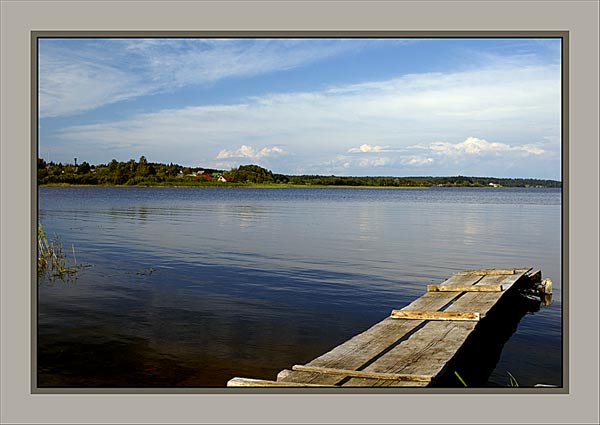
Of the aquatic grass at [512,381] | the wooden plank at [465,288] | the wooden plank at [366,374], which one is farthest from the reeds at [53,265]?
the aquatic grass at [512,381]

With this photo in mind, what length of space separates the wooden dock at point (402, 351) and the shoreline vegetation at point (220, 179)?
1484 millimetres

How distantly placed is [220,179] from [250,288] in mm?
1665

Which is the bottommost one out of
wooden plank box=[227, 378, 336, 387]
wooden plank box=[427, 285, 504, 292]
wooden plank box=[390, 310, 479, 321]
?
wooden plank box=[227, 378, 336, 387]

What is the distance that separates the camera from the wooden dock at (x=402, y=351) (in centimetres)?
504

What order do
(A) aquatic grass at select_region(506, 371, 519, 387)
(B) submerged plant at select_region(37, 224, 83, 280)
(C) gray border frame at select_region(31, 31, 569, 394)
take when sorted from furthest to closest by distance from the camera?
(B) submerged plant at select_region(37, 224, 83, 280) → (A) aquatic grass at select_region(506, 371, 519, 387) → (C) gray border frame at select_region(31, 31, 569, 394)

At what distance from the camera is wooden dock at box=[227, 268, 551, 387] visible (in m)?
5.04

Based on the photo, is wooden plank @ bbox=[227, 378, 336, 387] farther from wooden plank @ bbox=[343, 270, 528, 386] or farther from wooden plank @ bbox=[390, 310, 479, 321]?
wooden plank @ bbox=[390, 310, 479, 321]

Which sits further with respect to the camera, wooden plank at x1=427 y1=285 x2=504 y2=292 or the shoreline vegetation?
wooden plank at x1=427 y1=285 x2=504 y2=292

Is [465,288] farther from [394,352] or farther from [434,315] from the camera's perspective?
[394,352]

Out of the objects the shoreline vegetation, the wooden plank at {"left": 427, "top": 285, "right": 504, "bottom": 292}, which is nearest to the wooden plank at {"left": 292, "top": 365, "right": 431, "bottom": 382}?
the shoreline vegetation

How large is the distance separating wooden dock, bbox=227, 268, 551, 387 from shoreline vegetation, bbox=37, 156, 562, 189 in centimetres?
148

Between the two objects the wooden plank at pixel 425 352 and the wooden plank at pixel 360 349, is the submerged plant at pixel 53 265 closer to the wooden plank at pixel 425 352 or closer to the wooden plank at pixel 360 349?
the wooden plank at pixel 360 349

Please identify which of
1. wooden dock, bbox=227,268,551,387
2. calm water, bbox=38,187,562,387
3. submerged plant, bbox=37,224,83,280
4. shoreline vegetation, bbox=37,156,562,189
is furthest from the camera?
submerged plant, bbox=37,224,83,280
